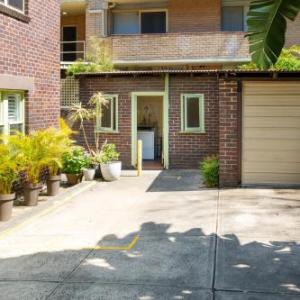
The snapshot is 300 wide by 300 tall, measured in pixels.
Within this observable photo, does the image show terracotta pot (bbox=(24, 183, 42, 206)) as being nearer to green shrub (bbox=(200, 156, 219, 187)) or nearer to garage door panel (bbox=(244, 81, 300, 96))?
green shrub (bbox=(200, 156, 219, 187))

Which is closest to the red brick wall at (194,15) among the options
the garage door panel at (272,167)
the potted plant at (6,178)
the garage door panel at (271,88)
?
the garage door panel at (271,88)

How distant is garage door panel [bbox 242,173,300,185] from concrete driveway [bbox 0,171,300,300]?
1.08 meters

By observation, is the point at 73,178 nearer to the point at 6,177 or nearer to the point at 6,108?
the point at 6,108

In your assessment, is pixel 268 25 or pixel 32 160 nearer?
pixel 268 25

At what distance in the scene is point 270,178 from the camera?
13789 millimetres

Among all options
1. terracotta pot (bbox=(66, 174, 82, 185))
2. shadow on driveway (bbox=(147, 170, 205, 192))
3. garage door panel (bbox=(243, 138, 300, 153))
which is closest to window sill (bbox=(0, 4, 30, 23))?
terracotta pot (bbox=(66, 174, 82, 185))

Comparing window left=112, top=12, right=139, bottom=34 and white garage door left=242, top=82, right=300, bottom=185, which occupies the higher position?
window left=112, top=12, right=139, bottom=34

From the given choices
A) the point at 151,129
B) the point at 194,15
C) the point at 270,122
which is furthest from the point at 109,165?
the point at 194,15

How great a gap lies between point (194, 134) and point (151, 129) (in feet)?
10.8

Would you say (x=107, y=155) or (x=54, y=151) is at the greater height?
(x=54, y=151)

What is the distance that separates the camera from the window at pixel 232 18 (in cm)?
2377

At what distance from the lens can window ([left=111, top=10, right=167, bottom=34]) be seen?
24.3 meters

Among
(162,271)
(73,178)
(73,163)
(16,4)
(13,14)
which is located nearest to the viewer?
(162,271)

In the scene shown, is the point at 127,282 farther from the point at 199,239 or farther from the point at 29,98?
the point at 29,98
